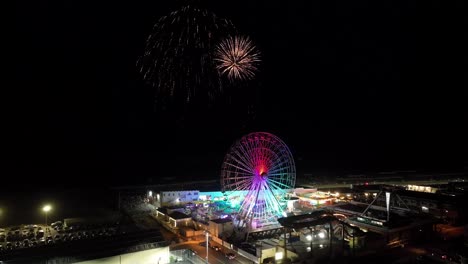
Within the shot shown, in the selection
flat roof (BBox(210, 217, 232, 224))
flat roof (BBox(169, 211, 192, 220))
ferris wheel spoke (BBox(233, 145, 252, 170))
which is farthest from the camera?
ferris wheel spoke (BBox(233, 145, 252, 170))

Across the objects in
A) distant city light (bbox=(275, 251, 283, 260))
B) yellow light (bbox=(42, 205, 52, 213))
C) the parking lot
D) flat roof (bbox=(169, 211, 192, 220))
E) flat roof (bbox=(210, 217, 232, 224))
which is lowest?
distant city light (bbox=(275, 251, 283, 260))

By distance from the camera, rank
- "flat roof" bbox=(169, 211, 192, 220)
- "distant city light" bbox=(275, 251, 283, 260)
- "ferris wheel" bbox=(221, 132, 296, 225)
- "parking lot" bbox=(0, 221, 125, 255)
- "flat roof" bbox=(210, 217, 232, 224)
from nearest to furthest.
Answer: "distant city light" bbox=(275, 251, 283, 260) < "parking lot" bbox=(0, 221, 125, 255) < "flat roof" bbox=(210, 217, 232, 224) < "ferris wheel" bbox=(221, 132, 296, 225) < "flat roof" bbox=(169, 211, 192, 220)

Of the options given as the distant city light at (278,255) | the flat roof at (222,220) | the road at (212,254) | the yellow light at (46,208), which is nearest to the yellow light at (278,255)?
the distant city light at (278,255)

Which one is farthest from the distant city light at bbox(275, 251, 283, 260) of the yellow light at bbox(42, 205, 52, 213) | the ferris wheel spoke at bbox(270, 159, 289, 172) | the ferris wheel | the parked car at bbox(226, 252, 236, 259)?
the yellow light at bbox(42, 205, 52, 213)

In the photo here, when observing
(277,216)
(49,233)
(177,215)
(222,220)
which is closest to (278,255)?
(222,220)

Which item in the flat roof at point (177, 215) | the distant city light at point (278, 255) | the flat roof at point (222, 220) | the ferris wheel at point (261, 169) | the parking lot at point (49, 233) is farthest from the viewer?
the flat roof at point (177, 215)

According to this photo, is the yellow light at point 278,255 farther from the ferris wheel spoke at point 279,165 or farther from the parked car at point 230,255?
the ferris wheel spoke at point 279,165

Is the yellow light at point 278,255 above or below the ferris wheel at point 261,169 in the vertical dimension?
below

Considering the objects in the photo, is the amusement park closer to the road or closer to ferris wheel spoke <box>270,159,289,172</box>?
ferris wheel spoke <box>270,159,289,172</box>
